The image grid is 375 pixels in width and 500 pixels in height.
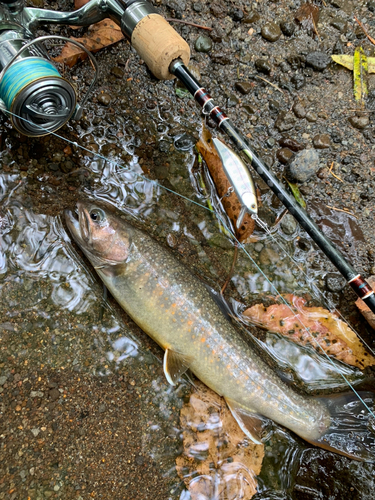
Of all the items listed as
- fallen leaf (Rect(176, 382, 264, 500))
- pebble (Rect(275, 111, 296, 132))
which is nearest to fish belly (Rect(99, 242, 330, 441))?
fallen leaf (Rect(176, 382, 264, 500))

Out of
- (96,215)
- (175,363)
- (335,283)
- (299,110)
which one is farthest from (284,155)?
(175,363)

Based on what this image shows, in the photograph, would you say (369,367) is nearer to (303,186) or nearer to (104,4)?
(303,186)

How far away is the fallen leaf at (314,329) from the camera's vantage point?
285 centimetres

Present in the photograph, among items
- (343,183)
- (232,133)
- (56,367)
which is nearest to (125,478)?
(56,367)

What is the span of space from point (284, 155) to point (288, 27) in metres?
1.16

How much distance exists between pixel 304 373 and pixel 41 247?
2.13m

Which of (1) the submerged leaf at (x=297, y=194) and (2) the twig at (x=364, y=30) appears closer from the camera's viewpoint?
(1) the submerged leaf at (x=297, y=194)

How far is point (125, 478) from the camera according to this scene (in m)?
2.47

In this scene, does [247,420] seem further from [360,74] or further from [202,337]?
[360,74]

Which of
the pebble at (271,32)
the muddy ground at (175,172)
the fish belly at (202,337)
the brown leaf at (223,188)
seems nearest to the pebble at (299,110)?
the muddy ground at (175,172)

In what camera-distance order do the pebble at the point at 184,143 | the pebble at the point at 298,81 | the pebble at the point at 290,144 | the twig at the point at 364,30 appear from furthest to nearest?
the twig at the point at 364,30
the pebble at the point at 298,81
the pebble at the point at 290,144
the pebble at the point at 184,143

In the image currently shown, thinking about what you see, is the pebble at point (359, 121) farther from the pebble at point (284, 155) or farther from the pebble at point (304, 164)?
the pebble at point (284, 155)

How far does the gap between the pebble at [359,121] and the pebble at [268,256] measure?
132cm

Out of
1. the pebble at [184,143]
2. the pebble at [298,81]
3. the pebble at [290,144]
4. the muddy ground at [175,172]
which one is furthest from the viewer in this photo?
the pebble at [298,81]
